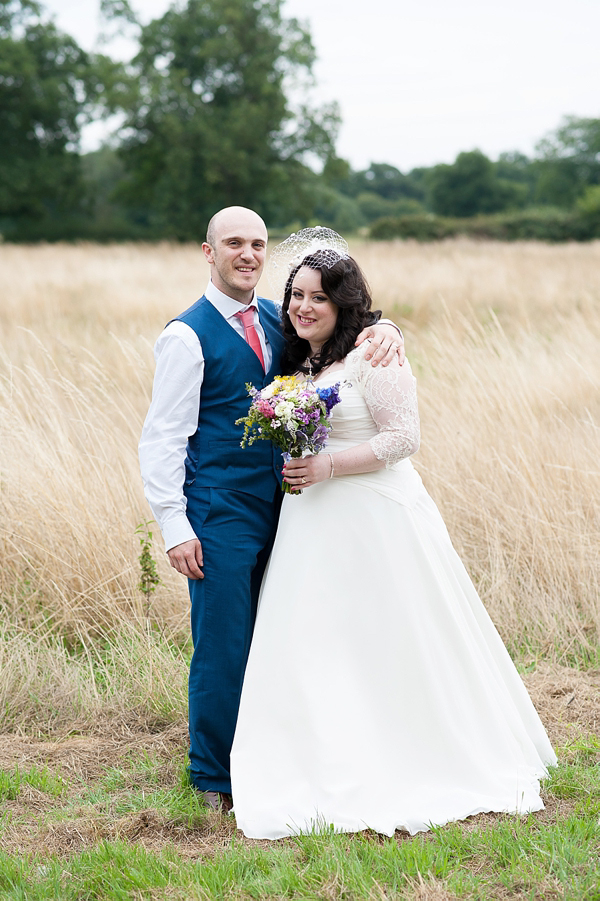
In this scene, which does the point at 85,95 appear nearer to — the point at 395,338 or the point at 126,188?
the point at 126,188

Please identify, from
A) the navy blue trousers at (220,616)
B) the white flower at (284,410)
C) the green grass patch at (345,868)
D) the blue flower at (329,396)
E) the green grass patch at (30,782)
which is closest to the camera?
the green grass patch at (345,868)

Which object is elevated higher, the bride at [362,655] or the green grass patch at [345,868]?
the bride at [362,655]

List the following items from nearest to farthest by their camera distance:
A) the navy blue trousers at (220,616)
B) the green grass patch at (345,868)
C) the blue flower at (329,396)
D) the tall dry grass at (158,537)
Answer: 1. the green grass patch at (345,868)
2. the blue flower at (329,396)
3. the navy blue trousers at (220,616)
4. the tall dry grass at (158,537)

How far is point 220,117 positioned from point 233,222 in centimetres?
3101

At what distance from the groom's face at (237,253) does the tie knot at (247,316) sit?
0.09 meters

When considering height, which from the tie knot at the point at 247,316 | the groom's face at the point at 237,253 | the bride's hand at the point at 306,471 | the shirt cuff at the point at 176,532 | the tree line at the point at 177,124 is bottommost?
the shirt cuff at the point at 176,532

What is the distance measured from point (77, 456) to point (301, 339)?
7.39ft

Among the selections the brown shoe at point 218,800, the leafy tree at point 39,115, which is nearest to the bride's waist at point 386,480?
the brown shoe at point 218,800

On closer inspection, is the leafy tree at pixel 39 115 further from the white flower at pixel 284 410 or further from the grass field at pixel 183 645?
the white flower at pixel 284 410

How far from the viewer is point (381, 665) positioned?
2996mm

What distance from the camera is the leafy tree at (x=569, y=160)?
62406 millimetres

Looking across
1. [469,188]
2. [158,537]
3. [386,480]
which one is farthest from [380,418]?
[469,188]

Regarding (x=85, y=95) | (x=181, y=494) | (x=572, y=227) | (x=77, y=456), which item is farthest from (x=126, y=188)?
(x=181, y=494)

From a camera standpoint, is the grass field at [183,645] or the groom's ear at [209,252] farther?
the groom's ear at [209,252]
